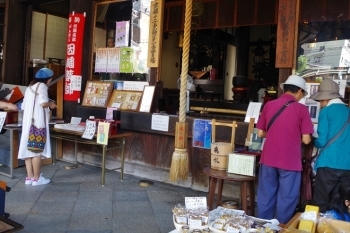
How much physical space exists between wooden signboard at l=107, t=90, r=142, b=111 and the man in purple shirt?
3354mm

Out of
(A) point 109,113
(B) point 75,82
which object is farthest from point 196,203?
(B) point 75,82

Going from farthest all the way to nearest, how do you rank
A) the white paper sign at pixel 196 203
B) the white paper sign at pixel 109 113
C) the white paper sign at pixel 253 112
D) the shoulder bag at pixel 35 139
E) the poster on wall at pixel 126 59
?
the poster on wall at pixel 126 59, the white paper sign at pixel 109 113, the shoulder bag at pixel 35 139, the white paper sign at pixel 253 112, the white paper sign at pixel 196 203

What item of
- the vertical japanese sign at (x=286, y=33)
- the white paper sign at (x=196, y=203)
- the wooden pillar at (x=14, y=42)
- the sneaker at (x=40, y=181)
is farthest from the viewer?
the wooden pillar at (x=14, y=42)

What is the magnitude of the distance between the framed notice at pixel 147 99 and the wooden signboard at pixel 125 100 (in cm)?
12

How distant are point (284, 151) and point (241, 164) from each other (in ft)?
1.70

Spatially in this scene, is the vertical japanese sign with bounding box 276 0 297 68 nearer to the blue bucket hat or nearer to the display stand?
the display stand

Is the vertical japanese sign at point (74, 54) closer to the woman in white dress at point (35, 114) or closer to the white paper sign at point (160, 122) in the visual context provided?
the woman in white dress at point (35, 114)

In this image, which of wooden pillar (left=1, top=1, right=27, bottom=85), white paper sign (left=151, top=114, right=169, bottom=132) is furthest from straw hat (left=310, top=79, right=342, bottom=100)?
wooden pillar (left=1, top=1, right=27, bottom=85)

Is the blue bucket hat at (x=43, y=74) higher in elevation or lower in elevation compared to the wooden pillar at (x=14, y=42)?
lower

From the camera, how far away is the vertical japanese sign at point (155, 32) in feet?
22.5

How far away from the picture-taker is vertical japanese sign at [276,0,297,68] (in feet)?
17.7

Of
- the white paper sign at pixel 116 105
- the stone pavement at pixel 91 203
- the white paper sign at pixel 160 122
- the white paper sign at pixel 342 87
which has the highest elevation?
the white paper sign at pixel 342 87

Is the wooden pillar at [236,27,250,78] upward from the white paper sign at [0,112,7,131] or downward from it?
upward

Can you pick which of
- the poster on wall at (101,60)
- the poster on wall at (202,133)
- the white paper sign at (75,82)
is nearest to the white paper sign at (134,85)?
the poster on wall at (101,60)
